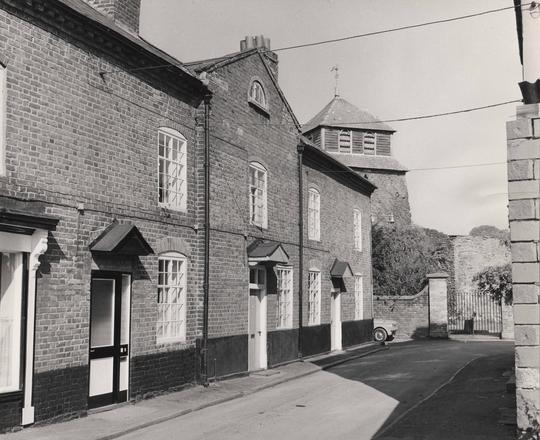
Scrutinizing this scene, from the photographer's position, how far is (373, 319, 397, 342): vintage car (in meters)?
28.7

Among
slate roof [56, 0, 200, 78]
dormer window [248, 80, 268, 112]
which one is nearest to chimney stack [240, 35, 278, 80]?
dormer window [248, 80, 268, 112]

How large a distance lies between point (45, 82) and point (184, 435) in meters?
6.00

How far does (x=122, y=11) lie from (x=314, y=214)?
1006cm

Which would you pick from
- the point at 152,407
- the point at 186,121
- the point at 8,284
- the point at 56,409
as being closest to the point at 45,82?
the point at 8,284

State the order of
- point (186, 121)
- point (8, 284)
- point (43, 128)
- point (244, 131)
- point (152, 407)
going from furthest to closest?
point (244, 131) → point (186, 121) → point (152, 407) → point (43, 128) → point (8, 284)

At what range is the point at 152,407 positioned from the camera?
38.8ft

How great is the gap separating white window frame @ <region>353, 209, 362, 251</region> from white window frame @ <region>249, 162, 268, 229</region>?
9307 millimetres

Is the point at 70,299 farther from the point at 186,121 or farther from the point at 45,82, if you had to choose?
the point at 186,121

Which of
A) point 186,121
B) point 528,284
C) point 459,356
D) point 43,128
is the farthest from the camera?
point 459,356

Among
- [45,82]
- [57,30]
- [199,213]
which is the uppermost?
[57,30]

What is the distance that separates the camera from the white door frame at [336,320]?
23688mm

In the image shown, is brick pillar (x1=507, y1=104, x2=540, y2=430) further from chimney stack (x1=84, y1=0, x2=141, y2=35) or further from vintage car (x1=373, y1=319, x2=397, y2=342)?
vintage car (x1=373, y1=319, x2=397, y2=342)

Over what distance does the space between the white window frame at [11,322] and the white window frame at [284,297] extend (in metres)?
9.77

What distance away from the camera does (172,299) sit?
45.1 ft
